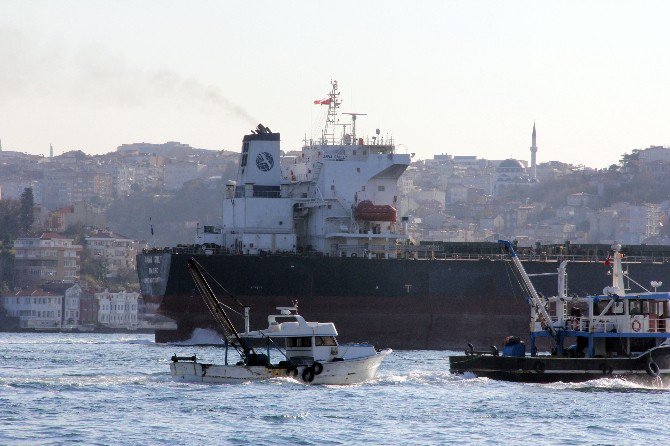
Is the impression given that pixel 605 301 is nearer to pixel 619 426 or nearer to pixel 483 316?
pixel 619 426

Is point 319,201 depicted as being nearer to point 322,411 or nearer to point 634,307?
point 634,307

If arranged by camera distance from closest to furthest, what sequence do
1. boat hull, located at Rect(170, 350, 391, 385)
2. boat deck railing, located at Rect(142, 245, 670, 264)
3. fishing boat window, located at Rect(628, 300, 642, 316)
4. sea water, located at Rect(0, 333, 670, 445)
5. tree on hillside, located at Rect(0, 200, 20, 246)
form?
sea water, located at Rect(0, 333, 670, 445) → boat hull, located at Rect(170, 350, 391, 385) → fishing boat window, located at Rect(628, 300, 642, 316) → boat deck railing, located at Rect(142, 245, 670, 264) → tree on hillside, located at Rect(0, 200, 20, 246)

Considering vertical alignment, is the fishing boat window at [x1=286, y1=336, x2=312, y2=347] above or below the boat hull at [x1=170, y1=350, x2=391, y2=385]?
above

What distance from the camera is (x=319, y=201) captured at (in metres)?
85.9

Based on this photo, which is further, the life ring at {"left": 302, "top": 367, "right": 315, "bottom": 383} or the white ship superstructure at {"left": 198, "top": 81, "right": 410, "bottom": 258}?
the white ship superstructure at {"left": 198, "top": 81, "right": 410, "bottom": 258}

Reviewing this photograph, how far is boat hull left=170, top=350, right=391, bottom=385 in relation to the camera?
52219mm

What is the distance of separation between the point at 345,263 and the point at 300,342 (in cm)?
2969

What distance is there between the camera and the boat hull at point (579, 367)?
177 ft

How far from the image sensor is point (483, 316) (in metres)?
84.0

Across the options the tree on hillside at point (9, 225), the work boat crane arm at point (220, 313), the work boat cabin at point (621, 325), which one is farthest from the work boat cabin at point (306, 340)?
the tree on hillside at point (9, 225)

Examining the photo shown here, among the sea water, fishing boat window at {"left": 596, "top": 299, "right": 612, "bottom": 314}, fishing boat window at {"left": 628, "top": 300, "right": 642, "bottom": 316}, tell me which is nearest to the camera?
the sea water

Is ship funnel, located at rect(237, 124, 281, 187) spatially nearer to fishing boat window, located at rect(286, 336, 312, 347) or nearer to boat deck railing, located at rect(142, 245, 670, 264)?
boat deck railing, located at rect(142, 245, 670, 264)

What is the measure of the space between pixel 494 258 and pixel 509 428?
43146mm

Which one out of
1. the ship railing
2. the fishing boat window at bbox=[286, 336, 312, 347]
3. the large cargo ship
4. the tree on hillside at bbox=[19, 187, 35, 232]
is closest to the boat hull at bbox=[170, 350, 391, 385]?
the fishing boat window at bbox=[286, 336, 312, 347]
